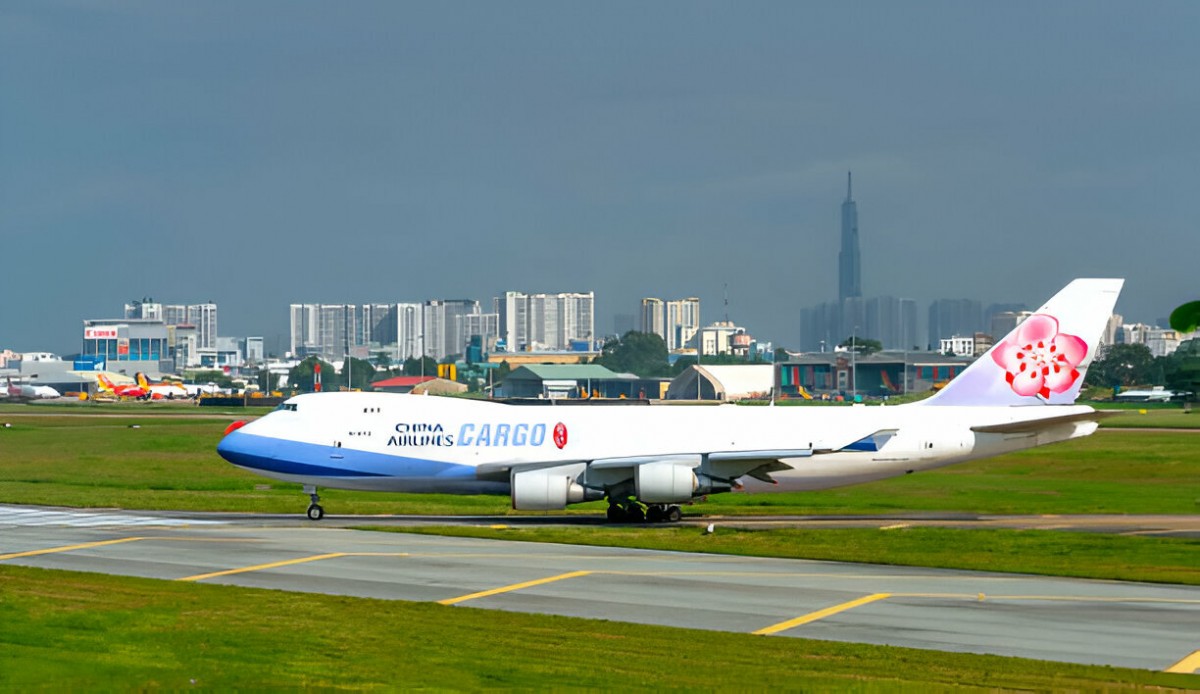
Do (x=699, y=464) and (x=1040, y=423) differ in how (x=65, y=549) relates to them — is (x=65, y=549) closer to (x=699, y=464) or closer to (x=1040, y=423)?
(x=699, y=464)

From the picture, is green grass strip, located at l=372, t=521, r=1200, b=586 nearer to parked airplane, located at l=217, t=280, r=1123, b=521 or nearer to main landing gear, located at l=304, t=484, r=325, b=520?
parked airplane, located at l=217, t=280, r=1123, b=521

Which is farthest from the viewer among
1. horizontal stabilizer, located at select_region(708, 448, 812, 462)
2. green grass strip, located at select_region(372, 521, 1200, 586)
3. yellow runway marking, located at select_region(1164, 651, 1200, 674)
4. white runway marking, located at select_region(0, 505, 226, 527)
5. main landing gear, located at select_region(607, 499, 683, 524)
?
main landing gear, located at select_region(607, 499, 683, 524)

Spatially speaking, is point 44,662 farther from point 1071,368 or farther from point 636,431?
point 1071,368

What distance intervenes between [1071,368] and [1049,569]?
47.9 feet

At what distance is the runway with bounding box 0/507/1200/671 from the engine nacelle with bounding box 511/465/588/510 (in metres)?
4.99

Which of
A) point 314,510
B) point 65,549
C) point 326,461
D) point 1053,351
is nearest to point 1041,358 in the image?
point 1053,351

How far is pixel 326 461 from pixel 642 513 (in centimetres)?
1026

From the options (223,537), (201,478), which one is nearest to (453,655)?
(223,537)

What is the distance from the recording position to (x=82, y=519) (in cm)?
4181

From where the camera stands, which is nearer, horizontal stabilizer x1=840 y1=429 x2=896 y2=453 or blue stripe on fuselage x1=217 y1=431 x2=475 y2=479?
blue stripe on fuselage x1=217 y1=431 x2=475 y2=479

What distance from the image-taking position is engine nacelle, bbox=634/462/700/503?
41031 millimetres

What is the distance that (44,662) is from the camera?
62.4 feet

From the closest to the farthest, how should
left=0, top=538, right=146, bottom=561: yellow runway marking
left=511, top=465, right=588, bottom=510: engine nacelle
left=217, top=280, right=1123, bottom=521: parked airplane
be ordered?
left=0, top=538, right=146, bottom=561: yellow runway marking
left=511, top=465, right=588, bottom=510: engine nacelle
left=217, top=280, right=1123, bottom=521: parked airplane

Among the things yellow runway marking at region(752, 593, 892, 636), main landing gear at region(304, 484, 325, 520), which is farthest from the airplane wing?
yellow runway marking at region(752, 593, 892, 636)
